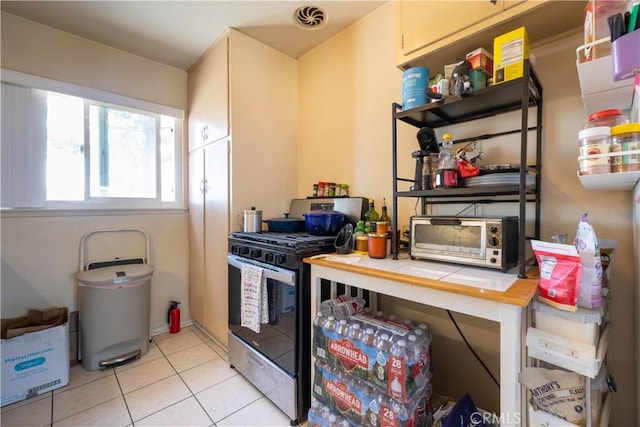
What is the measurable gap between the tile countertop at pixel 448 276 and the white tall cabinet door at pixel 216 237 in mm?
1085

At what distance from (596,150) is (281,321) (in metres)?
1.52

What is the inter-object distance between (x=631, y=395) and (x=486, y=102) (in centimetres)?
136

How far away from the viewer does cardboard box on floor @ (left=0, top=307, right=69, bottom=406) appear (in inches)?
62.8

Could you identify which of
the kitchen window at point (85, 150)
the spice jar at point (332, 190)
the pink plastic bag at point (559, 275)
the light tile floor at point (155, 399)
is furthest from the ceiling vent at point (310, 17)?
the light tile floor at point (155, 399)

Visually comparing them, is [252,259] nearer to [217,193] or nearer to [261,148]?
[217,193]

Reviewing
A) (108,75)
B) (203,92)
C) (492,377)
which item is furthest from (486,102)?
(108,75)

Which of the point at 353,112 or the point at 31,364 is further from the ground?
the point at 353,112

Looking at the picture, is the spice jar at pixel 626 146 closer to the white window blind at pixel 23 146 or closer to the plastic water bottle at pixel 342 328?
the plastic water bottle at pixel 342 328

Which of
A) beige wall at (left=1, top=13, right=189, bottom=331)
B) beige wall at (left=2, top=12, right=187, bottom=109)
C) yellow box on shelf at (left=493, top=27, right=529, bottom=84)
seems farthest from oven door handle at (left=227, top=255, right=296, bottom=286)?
beige wall at (left=2, top=12, right=187, bottom=109)

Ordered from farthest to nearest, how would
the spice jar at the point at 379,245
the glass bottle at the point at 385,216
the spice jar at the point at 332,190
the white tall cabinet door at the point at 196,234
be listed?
1. the white tall cabinet door at the point at 196,234
2. the spice jar at the point at 332,190
3. the glass bottle at the point at 385,216
4. the spice jar at the point at 379,245

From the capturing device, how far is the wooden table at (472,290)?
2.65ft

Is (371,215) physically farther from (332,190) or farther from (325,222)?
(332,190)

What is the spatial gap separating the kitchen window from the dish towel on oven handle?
1.51m

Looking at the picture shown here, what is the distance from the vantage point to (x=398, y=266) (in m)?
1.21
